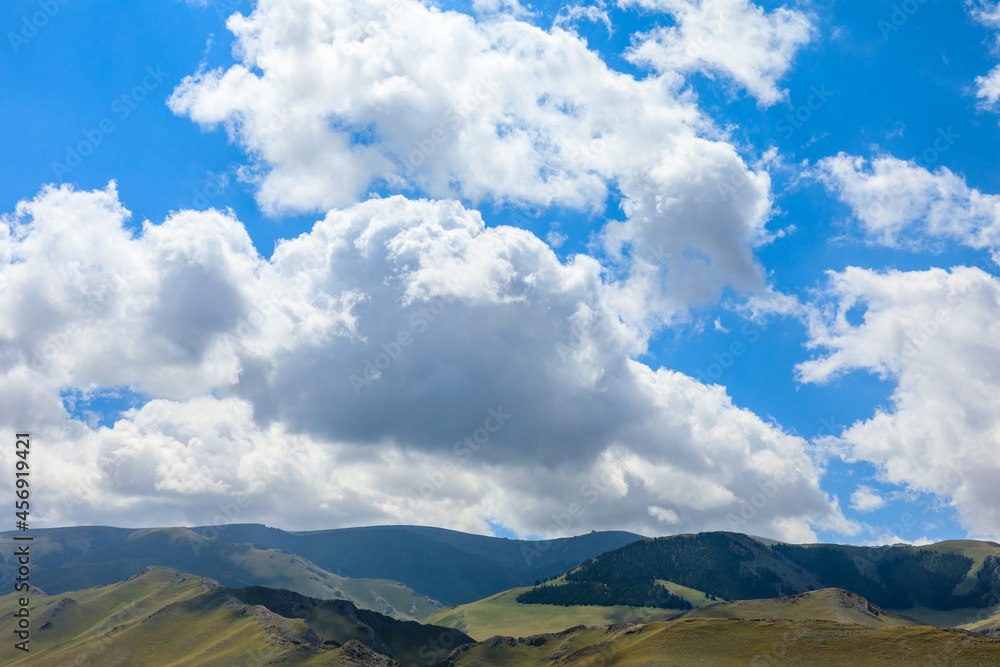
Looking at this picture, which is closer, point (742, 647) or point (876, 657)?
point (876, 657)

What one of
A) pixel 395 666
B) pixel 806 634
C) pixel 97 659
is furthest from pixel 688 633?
pixel 97 659

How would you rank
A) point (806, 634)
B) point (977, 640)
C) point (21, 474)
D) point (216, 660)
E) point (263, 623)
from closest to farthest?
point (21, 474)
point (977, 640)
point (806, 634)
point (216, 660)
point (263, 623)

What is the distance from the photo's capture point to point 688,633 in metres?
157

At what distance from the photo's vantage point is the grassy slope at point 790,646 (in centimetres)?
12212

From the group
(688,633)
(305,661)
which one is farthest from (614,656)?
(305,661)

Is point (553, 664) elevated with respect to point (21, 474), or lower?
lower

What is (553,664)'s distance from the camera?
19375cm

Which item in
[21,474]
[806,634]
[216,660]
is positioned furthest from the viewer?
[216,660]

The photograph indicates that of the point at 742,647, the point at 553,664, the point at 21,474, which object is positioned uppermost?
the point at 21,474

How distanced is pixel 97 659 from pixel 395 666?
94.7 metres

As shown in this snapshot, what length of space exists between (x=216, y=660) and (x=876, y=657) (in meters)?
154

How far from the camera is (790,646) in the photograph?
139 m

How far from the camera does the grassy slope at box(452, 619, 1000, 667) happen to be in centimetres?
12212

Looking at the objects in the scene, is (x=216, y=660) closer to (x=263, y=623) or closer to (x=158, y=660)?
(x=263, y=623)
